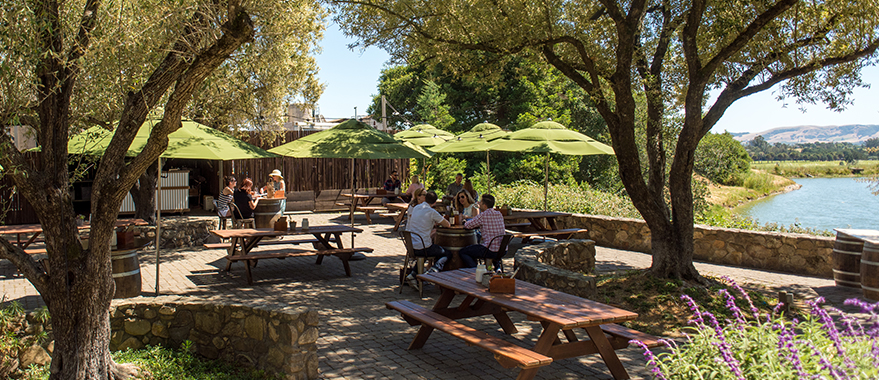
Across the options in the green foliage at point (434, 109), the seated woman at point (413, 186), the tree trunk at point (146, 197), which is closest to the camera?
the tree trunk at point (146, 197)

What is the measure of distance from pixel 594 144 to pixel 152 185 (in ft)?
28.1

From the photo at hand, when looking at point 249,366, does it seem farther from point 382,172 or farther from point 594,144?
point 382,172

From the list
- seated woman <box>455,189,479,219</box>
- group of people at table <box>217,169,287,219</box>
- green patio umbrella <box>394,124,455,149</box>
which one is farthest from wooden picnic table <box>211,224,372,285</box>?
green patio umbrella <box>394,124,455,149</box>

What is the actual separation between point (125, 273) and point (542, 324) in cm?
479

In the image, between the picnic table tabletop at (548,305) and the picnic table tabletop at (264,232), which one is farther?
the picnic table tabletop at (264,232)

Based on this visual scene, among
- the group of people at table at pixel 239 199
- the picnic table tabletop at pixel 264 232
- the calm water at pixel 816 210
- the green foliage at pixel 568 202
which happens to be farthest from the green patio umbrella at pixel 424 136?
the calm water at pixel 816 210

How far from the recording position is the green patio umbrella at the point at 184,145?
7180 millimetres

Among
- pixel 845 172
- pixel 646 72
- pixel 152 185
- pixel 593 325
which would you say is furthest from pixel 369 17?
pixel 845 172

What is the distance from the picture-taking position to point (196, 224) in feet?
36.7

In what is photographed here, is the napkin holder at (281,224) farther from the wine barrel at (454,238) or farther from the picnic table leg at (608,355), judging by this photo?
the picnic table leg at (608,355)

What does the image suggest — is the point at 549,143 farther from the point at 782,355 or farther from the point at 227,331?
the point at 782,355

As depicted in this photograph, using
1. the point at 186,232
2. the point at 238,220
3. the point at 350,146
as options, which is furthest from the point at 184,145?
the point at 186,232

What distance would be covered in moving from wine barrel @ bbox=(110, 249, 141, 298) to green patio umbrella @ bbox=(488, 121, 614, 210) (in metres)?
6.18

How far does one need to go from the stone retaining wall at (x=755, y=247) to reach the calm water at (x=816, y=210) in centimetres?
1297
